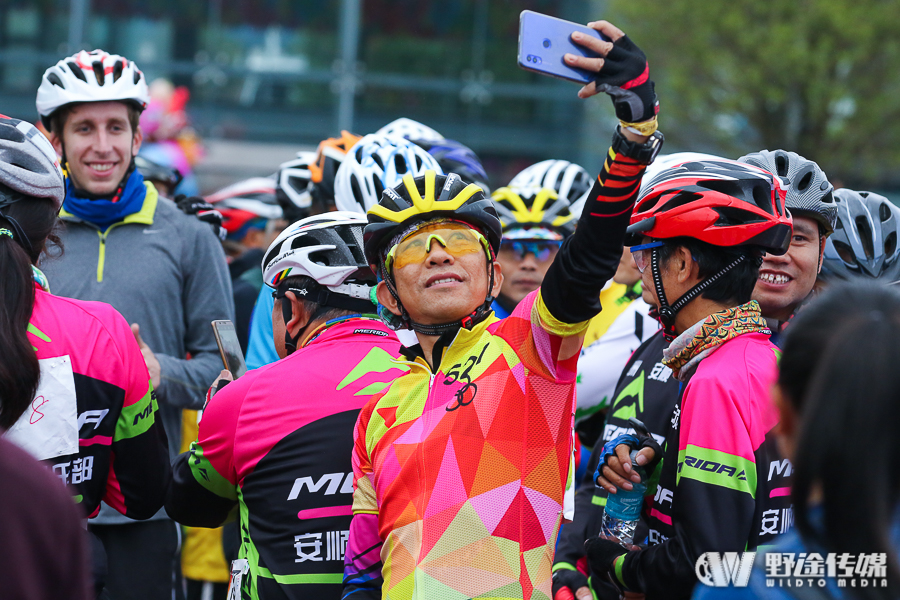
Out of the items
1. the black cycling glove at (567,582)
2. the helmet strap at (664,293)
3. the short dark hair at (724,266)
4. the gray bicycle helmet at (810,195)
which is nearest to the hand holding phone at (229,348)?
the black cycling glove at (567,582)

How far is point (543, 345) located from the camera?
2.77 m

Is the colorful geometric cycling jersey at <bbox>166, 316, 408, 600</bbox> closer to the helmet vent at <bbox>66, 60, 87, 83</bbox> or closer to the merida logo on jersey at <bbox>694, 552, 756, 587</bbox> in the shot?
the merida logo on jersey at <bbox>694, 552, 756, 587</bbox>

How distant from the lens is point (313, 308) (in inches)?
155

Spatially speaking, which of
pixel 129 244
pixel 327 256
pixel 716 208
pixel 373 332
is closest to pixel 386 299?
pixel 373 332

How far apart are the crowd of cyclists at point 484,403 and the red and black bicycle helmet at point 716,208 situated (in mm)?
11

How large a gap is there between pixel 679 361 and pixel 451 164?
3367mm

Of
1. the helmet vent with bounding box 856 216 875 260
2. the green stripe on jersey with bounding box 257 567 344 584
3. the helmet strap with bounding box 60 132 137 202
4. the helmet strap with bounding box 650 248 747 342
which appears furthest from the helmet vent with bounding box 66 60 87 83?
the helmet vent with bounding box 856 216 875 260

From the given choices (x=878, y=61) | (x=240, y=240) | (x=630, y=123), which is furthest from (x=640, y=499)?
(x=878, y=61)

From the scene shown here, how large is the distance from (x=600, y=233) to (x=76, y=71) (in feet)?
13.4

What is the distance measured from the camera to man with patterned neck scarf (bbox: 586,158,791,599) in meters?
3.01

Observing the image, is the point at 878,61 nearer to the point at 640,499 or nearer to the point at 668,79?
the point at 668,79

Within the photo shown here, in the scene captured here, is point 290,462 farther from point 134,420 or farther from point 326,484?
point 134,420

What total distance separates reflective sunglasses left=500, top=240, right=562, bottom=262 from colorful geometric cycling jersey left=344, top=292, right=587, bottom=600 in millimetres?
3180

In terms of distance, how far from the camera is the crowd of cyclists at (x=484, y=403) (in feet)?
6.14
